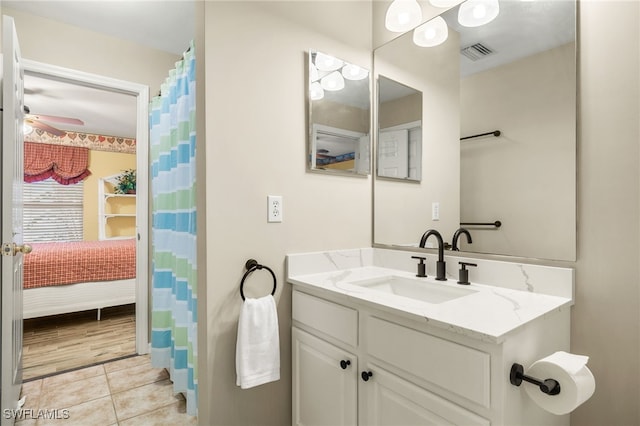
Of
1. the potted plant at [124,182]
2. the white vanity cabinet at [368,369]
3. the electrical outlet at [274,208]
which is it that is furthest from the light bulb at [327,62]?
the potted plant at [124,182]

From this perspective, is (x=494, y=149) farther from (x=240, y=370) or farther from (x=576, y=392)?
(x=240, y=370)

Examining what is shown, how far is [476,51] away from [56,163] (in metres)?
6.37

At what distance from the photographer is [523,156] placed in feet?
4.40

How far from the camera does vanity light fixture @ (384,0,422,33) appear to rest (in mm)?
1690

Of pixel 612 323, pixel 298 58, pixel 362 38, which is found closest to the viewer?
pixel 612 323

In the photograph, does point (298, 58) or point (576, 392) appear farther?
point (298, 58)

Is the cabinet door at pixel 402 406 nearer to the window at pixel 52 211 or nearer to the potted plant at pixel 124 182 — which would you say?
the potted plant at pixel 124 182

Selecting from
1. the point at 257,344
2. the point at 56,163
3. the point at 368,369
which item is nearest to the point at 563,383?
the point at 368,369

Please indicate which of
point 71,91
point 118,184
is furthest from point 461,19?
point 118,184

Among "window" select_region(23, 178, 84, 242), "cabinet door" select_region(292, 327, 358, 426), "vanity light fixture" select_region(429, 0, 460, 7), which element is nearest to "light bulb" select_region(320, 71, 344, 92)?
"vanity light fixture" select_region(429, 0, 460, 7)

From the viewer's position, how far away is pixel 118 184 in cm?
607

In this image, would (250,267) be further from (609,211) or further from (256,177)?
(609,211)

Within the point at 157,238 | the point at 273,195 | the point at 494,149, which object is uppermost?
the point at 494,149

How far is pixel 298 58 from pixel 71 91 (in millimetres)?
3617
